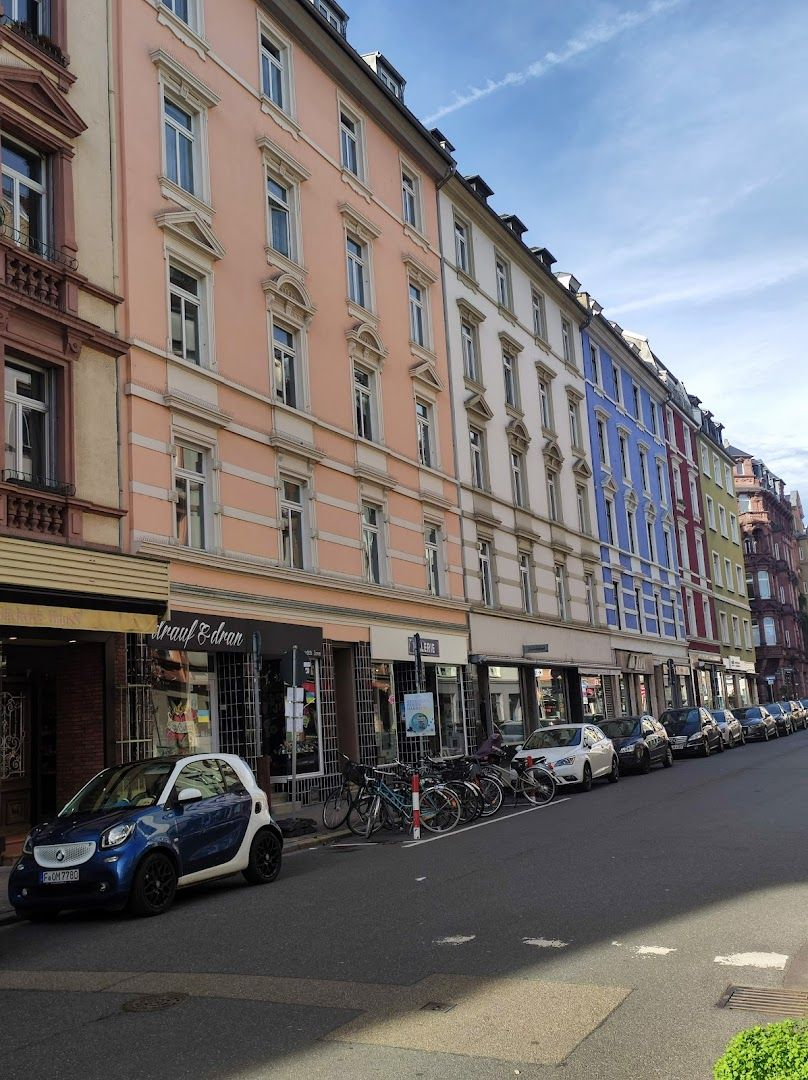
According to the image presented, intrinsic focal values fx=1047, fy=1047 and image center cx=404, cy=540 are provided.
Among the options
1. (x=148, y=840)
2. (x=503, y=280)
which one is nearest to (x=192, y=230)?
(x=148, y=840)

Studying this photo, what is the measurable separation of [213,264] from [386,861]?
38.9 feet

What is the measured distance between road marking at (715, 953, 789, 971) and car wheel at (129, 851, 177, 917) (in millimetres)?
5520

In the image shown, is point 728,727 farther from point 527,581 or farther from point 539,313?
point 539,313

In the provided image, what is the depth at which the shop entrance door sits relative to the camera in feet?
50.5

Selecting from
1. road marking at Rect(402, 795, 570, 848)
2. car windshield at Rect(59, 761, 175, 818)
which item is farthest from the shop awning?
road marking at Rect(402, 795, 570, 848)

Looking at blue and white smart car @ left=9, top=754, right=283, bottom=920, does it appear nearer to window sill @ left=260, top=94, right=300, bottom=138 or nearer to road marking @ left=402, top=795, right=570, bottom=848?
road marking @ left=402, top=795, right=570, bottom=848

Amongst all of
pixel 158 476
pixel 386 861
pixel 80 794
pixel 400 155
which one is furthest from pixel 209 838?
pixel 400 155

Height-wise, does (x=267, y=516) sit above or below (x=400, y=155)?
below

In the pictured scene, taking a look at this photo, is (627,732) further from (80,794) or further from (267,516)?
(80,794)

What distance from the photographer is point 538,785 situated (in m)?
19.8

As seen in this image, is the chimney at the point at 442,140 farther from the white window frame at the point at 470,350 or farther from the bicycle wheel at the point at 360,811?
the bicycle wheel at the point at 360,811

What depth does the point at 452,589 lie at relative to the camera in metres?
27.5

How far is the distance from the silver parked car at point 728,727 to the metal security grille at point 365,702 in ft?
57.2

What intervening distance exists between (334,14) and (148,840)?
22.7 metres
